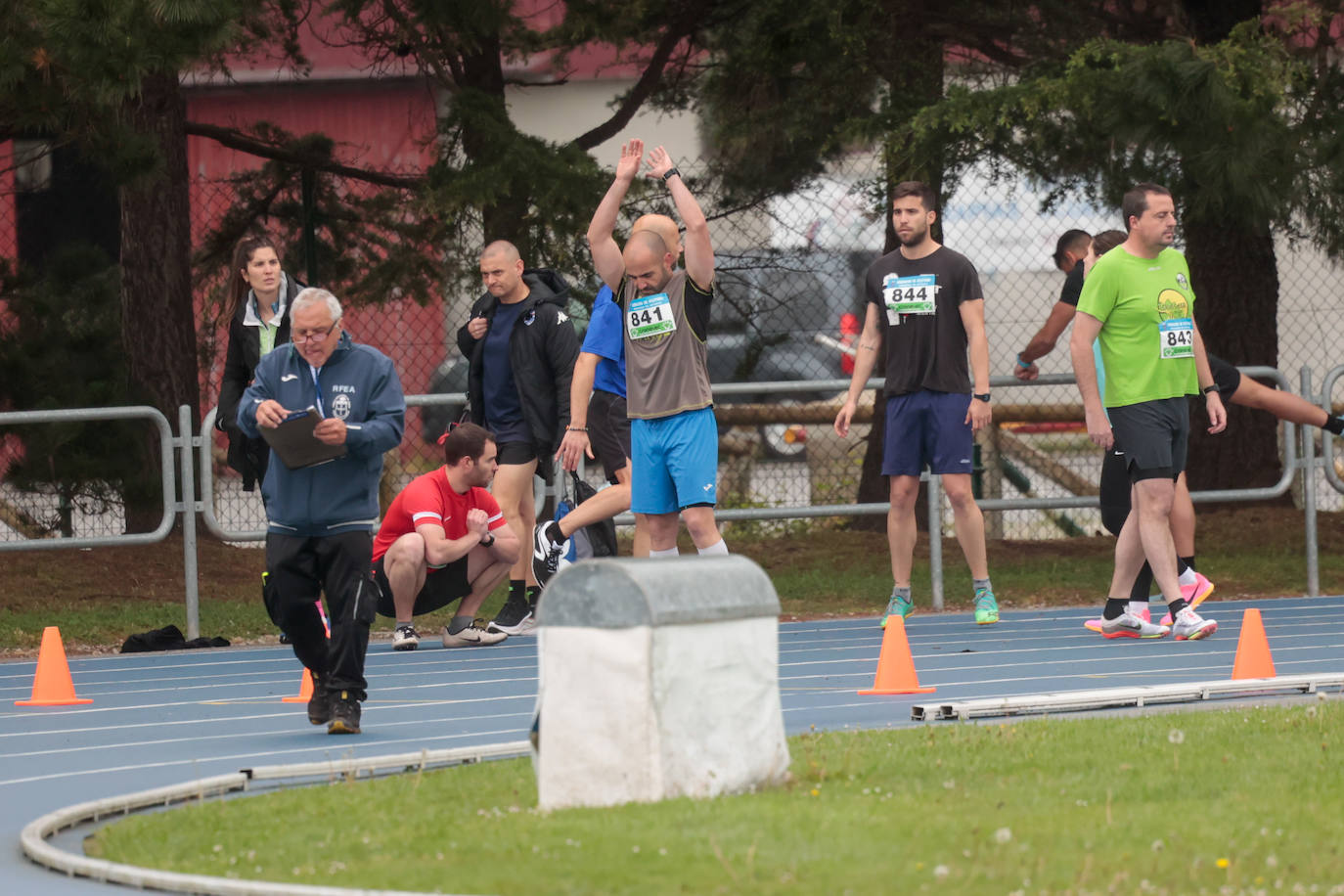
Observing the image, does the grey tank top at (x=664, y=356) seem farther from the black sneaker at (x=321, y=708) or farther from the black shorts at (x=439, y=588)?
the black shorts at (x=439, y=588)

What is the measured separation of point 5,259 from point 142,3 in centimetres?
533

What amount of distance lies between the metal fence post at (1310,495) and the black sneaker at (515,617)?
495 centimetres

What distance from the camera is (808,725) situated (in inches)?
286

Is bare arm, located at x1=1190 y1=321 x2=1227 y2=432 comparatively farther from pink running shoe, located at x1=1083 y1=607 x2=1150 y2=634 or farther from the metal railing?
the metal railing

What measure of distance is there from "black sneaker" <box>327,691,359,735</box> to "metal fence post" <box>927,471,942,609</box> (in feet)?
17.6

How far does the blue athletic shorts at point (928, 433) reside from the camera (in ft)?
34.7

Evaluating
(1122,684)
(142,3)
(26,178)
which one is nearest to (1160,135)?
(1122,684)

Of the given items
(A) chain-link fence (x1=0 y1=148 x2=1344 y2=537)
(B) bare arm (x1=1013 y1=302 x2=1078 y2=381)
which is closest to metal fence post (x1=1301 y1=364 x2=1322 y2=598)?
(B) bare arm (x1=1013 y1=302 x2=1078 y2=381)

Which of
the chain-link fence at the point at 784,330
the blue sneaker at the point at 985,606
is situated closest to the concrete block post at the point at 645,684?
the blue sneaker at the point at 985,606

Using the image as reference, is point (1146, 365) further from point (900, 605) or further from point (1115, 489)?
point (900, 605)

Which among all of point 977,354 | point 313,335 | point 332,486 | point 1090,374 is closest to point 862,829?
point 332,486

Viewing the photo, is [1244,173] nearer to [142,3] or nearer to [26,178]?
[142,3]

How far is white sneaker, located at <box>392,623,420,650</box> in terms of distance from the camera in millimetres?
10594

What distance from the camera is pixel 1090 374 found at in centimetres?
967
